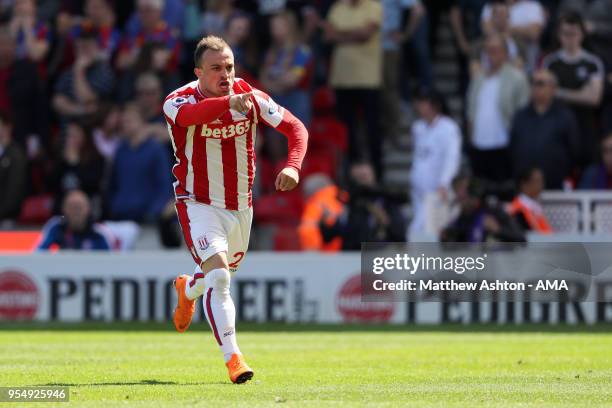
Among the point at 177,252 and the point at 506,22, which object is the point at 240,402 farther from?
the point at 506,22

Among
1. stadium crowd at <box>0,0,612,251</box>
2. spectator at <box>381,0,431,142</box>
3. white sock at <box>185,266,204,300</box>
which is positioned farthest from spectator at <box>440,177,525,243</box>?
white sock at <box>185,266,204,300</box>

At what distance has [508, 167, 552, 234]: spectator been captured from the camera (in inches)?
700

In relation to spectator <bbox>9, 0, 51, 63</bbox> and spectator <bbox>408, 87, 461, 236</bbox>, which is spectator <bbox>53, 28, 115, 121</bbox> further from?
spectator <bbox>408, 87, 461, 236</bbox>

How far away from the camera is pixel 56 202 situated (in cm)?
1972

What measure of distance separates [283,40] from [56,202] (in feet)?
12.4

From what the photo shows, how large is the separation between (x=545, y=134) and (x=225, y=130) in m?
8.73

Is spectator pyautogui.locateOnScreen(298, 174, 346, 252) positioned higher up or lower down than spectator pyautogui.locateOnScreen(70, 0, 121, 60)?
lower down

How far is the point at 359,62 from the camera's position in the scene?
1948cm

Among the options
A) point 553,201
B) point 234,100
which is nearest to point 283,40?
point 553,201

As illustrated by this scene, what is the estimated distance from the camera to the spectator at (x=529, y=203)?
1778 centimetres

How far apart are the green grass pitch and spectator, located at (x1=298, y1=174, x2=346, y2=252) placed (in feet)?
6.10

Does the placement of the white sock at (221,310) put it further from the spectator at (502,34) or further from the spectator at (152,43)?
the spectator at (152,43)

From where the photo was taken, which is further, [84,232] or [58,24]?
[58,24]

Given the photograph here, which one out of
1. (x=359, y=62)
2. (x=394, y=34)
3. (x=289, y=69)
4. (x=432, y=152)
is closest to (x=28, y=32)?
(x=289, y=69)
